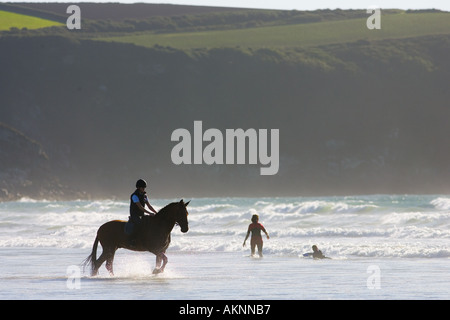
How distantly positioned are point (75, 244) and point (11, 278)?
1301cm

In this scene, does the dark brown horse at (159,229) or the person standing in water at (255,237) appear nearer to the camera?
the dark brown horse at (159,229)

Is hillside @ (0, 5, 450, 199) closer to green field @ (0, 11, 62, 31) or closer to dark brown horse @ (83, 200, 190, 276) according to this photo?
green field @ (0, 11, 62, 31)

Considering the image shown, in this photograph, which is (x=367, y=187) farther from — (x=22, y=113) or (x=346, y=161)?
(x=22, y=113)

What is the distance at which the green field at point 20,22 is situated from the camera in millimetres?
149125

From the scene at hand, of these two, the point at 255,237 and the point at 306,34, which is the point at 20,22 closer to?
the point at 306,34

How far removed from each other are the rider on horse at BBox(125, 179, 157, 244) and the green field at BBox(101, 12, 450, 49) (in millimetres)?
126360

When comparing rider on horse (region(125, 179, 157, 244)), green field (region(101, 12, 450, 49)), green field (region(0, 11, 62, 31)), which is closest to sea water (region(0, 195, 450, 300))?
rider on horse (region(125, 179, 157, 244))

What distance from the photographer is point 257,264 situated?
24641 mm

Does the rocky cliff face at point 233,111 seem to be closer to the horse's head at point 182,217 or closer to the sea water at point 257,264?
the sea water at point 257,264

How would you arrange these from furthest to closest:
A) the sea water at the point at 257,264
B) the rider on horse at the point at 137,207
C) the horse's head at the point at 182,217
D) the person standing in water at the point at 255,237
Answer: the person standing in water at the point at 255,237
the horse's head at the point at 182,217
the rider on horse at the point at 137,207
the sea water at the point at 257,264

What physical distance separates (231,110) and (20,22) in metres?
37.8

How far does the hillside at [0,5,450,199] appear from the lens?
126 metres

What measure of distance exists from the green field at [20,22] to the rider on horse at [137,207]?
132427 millimetres

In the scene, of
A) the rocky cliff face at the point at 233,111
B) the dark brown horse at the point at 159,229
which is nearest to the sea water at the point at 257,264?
the dark brown horse at the point at 159,229
